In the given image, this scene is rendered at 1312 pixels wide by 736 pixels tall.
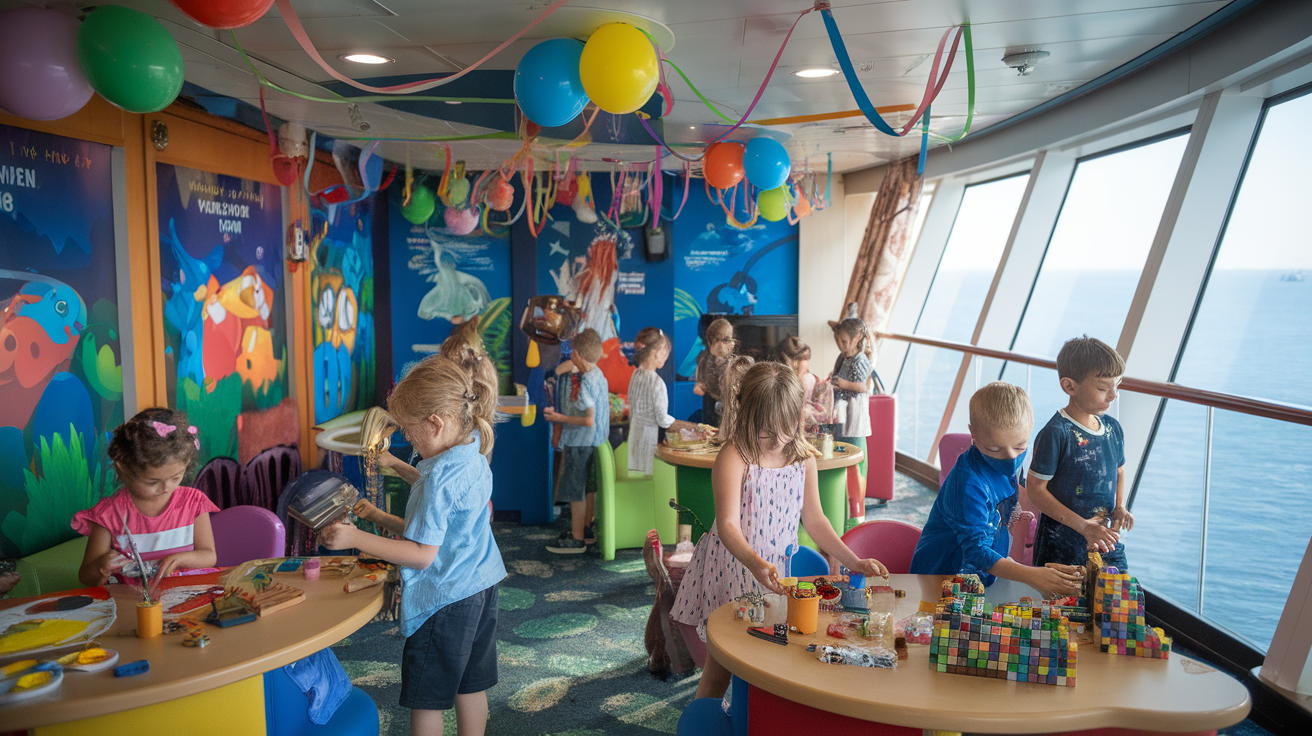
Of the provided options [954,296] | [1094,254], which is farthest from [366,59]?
[1094,254]

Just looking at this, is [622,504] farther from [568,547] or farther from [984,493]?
[984,493]

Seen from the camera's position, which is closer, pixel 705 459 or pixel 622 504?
pixel 705 459

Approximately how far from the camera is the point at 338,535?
199 centimetres

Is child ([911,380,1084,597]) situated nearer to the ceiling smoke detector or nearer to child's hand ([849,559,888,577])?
child's hand ([849,559,888,577])

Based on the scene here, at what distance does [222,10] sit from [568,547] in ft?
13.0

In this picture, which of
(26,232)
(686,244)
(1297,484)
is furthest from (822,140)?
(1297,484)

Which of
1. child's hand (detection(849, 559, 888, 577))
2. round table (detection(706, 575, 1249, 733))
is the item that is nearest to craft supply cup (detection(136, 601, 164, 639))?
round table (detection(706, 575, 1249, 733))

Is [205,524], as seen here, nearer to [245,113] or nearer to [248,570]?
[248,570]

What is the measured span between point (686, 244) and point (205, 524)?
616 centimetres

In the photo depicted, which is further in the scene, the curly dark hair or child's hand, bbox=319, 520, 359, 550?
the curly dark hair

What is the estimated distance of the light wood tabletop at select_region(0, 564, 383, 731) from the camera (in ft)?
5.17

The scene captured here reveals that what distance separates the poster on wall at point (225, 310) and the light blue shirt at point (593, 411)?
191 centimetres

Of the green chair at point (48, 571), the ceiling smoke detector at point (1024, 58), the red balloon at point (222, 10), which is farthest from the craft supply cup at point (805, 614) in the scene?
the ceiling smoke detector at point (1024, 58)

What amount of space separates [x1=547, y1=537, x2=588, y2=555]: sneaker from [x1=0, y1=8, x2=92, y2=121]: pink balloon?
365 centimetres
